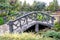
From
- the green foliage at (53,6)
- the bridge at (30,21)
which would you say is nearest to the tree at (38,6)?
the green foliage at (53,6)

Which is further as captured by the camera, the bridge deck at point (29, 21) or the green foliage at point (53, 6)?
the green foliage at point (53, 6)

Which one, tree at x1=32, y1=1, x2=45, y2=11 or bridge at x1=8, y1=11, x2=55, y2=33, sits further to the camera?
tree at x1=32, y1=1, x2=45, y2=11

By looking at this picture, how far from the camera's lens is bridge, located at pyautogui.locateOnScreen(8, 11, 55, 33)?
59.5ft

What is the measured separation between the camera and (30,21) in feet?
65.2

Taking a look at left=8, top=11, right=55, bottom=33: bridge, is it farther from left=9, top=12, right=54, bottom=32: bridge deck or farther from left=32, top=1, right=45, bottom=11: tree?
left=32, top=1, right=45, bottom=11: tree

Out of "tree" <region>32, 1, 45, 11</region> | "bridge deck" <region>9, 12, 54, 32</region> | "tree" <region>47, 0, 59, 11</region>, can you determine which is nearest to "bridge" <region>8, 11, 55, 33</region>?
"bridge deck" <region>9, 12, 54, 32</region>

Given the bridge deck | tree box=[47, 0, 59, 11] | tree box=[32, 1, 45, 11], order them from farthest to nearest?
tree box=[47, 0, 59, 11]
tree box=[32, 1, 45, 11]
the bridge deck

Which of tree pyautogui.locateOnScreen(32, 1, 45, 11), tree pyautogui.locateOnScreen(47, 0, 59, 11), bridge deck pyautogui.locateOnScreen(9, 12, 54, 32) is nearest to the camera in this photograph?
bridge deck pyautogui.locateOnScreen(9, 12, 54, 32)

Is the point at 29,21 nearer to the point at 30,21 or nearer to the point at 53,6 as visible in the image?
the point at 30,21

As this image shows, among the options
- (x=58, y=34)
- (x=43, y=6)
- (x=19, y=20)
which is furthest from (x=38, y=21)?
(x=43, y=6)

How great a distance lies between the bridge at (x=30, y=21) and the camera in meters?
18.1

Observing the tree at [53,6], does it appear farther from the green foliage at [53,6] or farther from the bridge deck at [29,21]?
the bridge deck at [29,21]

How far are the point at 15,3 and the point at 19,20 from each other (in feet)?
34.7

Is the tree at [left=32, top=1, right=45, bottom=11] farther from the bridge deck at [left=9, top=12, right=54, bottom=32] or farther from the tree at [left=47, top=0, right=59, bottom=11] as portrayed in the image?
the bridge deck at [left=9, top=12, right=54, bottom=32]
